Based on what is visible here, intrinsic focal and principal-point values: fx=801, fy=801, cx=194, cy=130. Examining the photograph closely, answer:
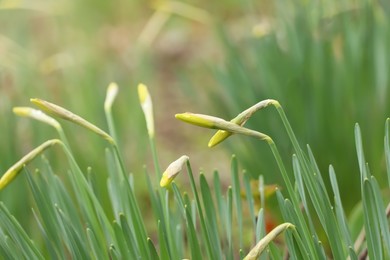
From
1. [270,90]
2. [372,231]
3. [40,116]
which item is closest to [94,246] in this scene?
[40,116]

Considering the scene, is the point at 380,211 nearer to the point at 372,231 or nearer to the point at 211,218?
the point at 372,231

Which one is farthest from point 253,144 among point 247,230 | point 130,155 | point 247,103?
point 130,155

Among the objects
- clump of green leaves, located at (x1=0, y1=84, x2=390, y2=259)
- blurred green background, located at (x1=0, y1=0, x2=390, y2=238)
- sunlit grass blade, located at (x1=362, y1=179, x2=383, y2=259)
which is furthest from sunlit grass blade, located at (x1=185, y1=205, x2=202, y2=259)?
blurred green background, located at (x1=0, y1=0, x2=390, y2=238)

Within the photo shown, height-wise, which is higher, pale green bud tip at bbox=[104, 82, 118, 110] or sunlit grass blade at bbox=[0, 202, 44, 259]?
pale green bud tip at bbox=[104, 82, 118, 110]

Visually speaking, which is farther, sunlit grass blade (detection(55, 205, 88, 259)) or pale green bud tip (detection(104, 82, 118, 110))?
pale green bud tip (detection(104, 82, 118, 110))

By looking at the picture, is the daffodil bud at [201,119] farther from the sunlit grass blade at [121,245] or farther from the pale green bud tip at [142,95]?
the pale green bud tip at [142,95]

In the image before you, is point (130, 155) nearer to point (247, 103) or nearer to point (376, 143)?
point (247, 103)

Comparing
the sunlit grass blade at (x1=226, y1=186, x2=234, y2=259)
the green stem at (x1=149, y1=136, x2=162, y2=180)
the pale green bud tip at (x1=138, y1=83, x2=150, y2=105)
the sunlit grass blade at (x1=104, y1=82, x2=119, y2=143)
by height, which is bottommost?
the sunlit grass blade at (x1=226, y1=186, x2=234, y2=259)

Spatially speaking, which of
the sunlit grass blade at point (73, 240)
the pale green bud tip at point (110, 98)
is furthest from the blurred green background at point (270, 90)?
the sunlit grass blade at point (73, 240)

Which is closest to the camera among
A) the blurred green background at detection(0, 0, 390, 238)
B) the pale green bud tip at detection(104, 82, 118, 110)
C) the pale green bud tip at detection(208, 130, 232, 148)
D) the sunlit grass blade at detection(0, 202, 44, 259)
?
the pale green bud tip at detection(208, 130, 232, 148)

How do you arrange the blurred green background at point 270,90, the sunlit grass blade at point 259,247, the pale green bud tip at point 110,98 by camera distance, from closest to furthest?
the sunlit grass blade at point 259,247 < the pale green bud tip at point 110,98 < the blurred green background at point 270,90

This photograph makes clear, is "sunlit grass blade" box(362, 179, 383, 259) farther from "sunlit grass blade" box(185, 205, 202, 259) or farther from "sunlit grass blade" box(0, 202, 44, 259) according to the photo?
"sunlit grass blade" box(0, 202, 44, 259)
